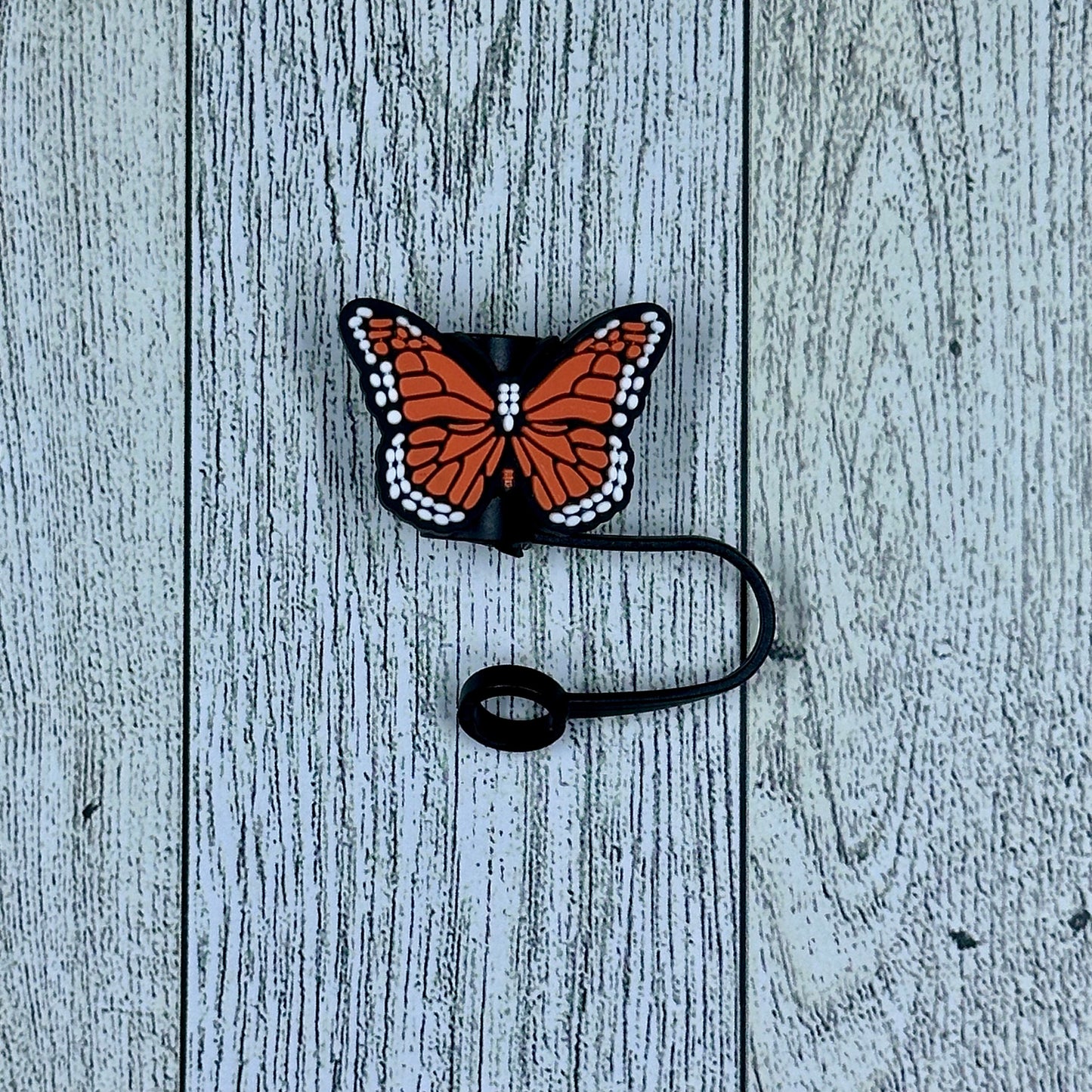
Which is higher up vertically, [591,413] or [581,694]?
[591,413]

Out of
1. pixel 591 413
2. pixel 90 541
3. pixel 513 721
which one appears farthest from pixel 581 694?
pixel 90 541

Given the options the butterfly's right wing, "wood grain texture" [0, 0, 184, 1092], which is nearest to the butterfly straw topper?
the butterfly's right wing

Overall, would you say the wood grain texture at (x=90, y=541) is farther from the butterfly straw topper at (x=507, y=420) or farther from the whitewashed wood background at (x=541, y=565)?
the butterfly straw topper at (x=507, y=420)

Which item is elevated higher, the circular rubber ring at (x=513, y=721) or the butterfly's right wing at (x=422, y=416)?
the butterfly's right wing at (x=422, y=416)

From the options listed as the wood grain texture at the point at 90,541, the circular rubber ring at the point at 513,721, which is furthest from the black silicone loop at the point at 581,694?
the wood grain texture at the point at 90,541

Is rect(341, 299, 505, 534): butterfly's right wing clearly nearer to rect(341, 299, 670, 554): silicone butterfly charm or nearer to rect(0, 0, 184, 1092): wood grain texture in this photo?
rect(341, 299, 670, 554): silicone butterfly charm

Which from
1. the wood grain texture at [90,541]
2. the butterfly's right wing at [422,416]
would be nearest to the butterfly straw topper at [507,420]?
the butterfly's right wing at [422,416]

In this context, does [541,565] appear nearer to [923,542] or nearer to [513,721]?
[513,721]
